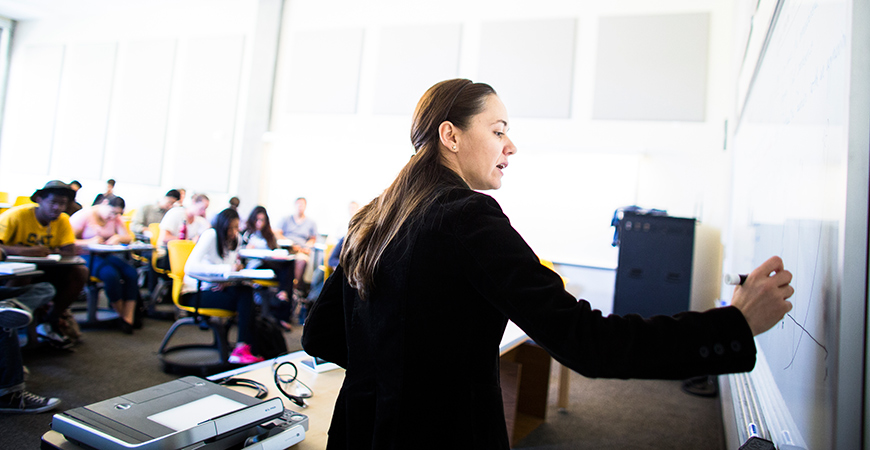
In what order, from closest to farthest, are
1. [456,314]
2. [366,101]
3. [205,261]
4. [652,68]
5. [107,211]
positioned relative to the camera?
[456,314], [205,261], [107,211], [652,68], [366,101]

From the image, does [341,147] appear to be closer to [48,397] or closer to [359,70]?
[359,70]

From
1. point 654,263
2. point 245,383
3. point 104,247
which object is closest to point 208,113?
point 104,247

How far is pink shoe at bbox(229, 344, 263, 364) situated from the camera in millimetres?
3754

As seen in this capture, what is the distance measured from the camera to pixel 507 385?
284 cm

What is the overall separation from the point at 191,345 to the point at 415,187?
3.95 meters

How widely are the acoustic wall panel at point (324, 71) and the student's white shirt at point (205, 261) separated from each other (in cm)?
384

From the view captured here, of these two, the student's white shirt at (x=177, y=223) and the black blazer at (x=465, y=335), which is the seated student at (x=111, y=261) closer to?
the student's white shirt at (x=177, y=223)

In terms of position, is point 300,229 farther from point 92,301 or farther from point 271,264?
point 92,301

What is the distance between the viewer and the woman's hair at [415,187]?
0.82 m

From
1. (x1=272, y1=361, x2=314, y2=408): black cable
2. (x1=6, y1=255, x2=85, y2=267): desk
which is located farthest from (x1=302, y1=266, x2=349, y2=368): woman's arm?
(x1=6, y1=255, x2=85, y2=267): desk

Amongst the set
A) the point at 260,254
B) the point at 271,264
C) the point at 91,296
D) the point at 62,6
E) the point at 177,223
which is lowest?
the point at 91,296

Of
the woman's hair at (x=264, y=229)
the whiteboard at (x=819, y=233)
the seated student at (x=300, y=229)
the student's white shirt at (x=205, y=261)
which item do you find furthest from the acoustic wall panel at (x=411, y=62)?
the whiteboard at (x=819, y=233)

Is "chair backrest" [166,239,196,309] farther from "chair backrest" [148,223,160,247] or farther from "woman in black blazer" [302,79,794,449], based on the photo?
"woman in black blazer" [302,79,794,449]

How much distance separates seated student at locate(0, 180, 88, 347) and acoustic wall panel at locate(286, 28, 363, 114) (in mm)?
4178
